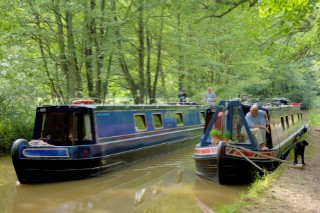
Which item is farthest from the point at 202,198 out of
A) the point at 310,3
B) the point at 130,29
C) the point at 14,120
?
the point at 130,29

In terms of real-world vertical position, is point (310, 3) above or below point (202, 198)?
above

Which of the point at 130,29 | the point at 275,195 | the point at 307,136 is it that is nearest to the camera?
the point at 275,195

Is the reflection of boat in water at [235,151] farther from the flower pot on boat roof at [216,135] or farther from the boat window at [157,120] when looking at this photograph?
the boat window at [157,120]

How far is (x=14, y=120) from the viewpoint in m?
12.6

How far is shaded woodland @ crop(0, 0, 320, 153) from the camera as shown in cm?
1240

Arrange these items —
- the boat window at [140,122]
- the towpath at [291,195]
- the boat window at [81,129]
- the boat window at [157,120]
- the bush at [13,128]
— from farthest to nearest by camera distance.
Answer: the boat window at [157,120] → the boat window at [140,122] → the bush at [13,128] → the boat window at [81,129] → the towpath at [291,195]

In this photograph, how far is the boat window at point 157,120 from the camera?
1424cm

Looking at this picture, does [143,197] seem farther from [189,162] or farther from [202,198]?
[189,162]

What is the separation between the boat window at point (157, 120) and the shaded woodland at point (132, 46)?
6.17 ft

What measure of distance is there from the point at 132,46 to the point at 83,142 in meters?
9.92

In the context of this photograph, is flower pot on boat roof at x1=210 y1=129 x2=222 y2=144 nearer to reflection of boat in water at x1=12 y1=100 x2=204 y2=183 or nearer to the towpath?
the towpath

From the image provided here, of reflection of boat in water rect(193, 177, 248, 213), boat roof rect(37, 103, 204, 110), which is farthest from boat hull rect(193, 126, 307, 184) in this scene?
boat roof rect(37, 103, 204, 110)

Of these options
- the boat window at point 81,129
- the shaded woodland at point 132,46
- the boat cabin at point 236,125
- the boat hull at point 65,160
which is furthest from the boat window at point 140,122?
the boat cabin at point 236,125

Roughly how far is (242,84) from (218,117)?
468 inches
